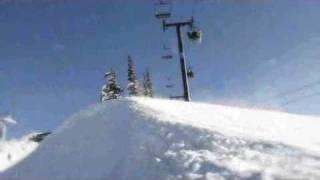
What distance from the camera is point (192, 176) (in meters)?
10.6

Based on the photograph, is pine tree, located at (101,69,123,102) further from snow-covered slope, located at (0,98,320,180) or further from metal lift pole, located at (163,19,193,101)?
snow-covered slope, located at (0,98,320,180)

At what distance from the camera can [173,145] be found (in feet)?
39.7

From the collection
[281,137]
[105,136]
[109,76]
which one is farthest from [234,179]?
[109,76]

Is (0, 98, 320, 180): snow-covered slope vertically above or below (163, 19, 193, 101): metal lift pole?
below

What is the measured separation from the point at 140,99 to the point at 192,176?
211 inches

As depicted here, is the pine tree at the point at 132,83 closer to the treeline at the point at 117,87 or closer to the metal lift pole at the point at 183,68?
the treeline at the point at 117,87

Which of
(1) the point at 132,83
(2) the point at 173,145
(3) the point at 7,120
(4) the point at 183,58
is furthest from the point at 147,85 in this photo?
(2) the point at 173,145

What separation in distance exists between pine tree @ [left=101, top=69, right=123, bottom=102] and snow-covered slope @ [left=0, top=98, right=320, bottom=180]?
149ft

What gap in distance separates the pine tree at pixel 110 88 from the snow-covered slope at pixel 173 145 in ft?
149

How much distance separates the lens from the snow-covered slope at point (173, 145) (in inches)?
422

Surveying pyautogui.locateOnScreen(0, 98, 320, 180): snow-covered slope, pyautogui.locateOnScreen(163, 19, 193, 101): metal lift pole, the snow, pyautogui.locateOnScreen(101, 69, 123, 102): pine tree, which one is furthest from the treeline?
pyautogui.locateOnScreen(0, 98, 320, 180): snow-covered slope

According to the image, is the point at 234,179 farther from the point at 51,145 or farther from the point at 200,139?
the point at 51,145

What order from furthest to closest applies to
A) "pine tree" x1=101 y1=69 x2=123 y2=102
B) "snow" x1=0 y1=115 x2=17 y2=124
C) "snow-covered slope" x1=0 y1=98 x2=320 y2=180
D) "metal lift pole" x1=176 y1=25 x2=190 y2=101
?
"pine tree" x1=101 y1=69 x2=123 y2=102 < "snow" x1=0 y1=115 x2=17 y2=124 < "metal lift pole" x1=176 y1=25 x2=190 y2=101 < "snow-covered slope" x1=0 y1=98 x2=320 y2=180

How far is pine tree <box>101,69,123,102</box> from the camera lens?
61250mm
